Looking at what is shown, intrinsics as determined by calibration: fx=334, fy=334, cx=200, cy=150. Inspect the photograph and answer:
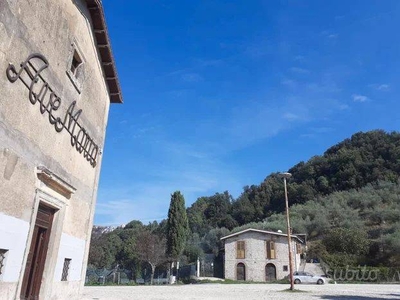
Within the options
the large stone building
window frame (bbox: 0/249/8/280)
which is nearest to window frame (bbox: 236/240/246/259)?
the large stone building

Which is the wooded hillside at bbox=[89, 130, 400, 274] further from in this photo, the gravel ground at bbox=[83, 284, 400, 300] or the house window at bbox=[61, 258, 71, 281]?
the house window at bbox=[61, 258, 71, 281]

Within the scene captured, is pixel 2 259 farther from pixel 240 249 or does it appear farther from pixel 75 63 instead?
pixel 240 249

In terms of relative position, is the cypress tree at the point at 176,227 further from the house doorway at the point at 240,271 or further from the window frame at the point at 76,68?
the window frame at the point at 76,68

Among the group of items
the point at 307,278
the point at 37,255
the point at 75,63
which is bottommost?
the point at 307,278

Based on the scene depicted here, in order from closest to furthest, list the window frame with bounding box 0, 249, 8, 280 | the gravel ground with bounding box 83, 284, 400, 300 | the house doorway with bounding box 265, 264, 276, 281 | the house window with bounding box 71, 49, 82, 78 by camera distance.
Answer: the window frame with bounding box 0, 249, 8, 280 < the house window with bounding box 71, 49, 82, 78 < the gravel ground with bounding box 83, 284, 400, 300 < the house doorway with bounding box 265, 264, 276, 281

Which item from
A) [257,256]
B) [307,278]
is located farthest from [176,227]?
[307,278]

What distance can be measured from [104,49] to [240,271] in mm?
34614

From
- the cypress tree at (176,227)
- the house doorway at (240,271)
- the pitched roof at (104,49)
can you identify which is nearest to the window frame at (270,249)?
the house doorway at (240,271)

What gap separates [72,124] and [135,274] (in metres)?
36.1

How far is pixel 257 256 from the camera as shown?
3972 cm

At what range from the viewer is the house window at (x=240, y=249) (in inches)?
1572

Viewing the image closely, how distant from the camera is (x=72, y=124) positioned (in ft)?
28.3

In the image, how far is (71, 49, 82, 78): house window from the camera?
9.01 m

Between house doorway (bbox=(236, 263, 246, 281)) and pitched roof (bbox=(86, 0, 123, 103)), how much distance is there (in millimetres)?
32205
